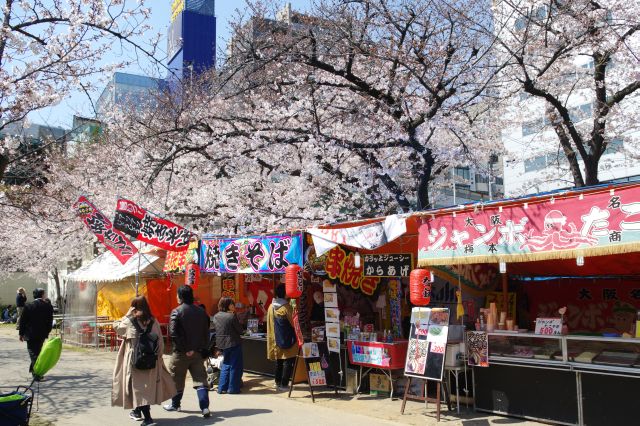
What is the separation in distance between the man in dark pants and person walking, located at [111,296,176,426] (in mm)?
5111

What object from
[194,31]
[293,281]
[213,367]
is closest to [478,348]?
[293,281]

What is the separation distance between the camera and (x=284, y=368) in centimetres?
1057

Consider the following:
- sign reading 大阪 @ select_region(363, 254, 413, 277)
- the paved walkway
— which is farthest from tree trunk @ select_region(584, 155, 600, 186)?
the paved walkway

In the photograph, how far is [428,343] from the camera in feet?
26.9

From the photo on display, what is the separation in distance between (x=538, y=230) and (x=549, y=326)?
1873mm

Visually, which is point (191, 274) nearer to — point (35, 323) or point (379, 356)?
point (35, 323)

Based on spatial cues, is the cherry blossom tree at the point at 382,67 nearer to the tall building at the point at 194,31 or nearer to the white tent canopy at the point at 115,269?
the white tent canopy at the point at 115,269

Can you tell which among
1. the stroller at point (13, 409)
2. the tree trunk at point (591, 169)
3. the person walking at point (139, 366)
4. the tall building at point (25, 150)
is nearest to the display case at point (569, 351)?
the person walking at point (139, 366)

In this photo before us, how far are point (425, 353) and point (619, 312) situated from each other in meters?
5.58

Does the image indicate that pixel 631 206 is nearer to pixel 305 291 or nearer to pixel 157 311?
pixel 305 291

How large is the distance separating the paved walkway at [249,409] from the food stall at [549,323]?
53 centimetres

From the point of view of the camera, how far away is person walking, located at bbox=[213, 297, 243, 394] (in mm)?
10094

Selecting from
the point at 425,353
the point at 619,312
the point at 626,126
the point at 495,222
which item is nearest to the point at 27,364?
the point at 425,353

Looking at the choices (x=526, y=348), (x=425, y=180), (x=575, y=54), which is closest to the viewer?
(x=526, y=348)
